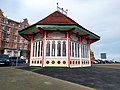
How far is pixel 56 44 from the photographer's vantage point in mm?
14891

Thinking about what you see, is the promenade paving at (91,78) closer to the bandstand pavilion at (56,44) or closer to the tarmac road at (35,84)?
the tarmac road at (35,84)

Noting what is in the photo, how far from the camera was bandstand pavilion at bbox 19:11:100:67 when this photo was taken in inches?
564

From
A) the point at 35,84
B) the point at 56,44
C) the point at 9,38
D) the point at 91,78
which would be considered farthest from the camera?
the point at 9,38

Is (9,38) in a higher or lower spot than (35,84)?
higher

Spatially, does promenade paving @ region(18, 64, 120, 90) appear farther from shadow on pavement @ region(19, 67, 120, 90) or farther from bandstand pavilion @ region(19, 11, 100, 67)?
bandstand pavilion @ region(19, 11, 100, 67)

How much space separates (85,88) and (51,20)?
10.7 meters

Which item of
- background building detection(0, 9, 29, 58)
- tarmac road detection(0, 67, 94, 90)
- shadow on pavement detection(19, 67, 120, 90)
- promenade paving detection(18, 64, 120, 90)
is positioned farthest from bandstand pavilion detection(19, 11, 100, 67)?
background building detection(0, 9, 29, 58)

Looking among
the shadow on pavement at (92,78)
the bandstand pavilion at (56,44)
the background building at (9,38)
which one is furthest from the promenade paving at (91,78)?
the background building at (9,38)

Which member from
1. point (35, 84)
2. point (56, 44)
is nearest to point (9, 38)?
point (56, 44)

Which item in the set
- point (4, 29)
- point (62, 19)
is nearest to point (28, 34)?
point (62, 19)

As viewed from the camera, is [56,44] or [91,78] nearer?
[91,78]

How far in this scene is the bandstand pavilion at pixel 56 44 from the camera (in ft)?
47.0

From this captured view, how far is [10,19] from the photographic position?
169ft

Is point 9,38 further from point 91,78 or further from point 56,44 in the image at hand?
point 91,78
